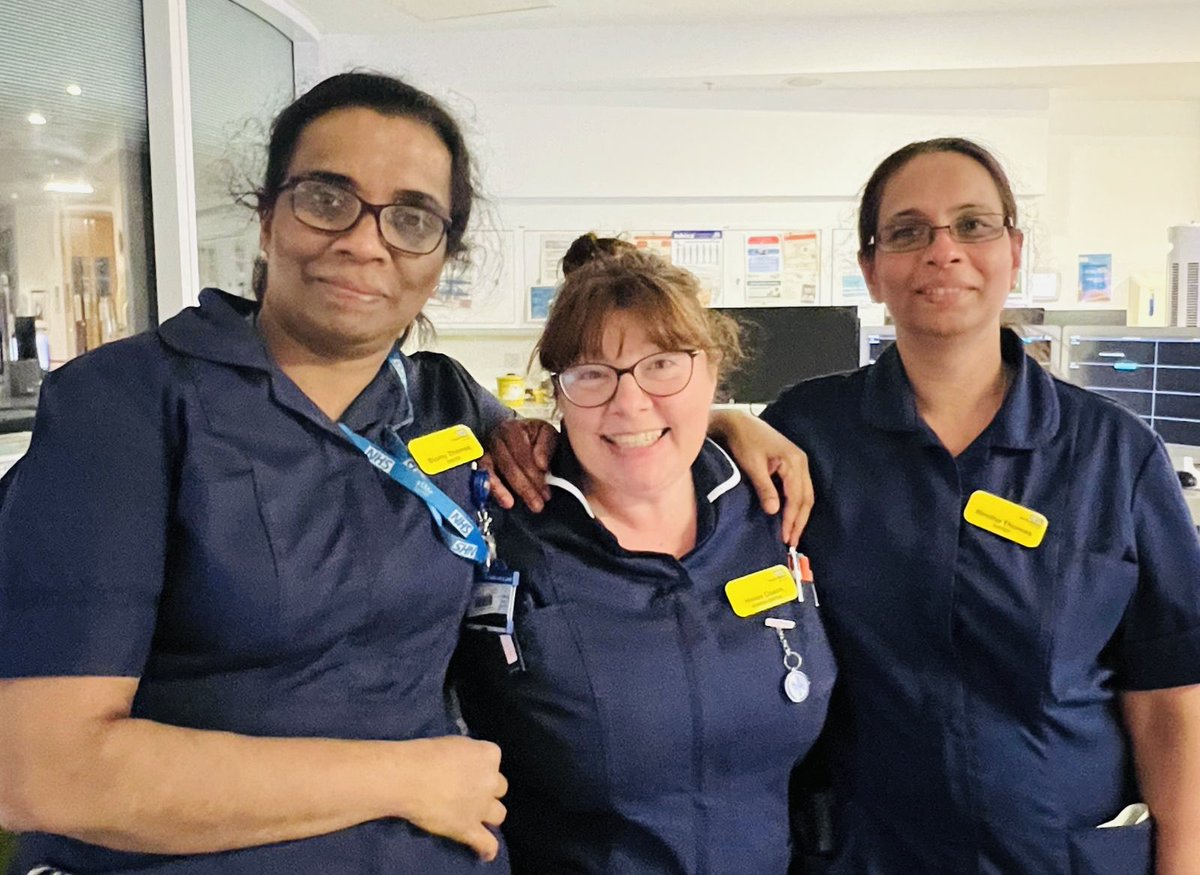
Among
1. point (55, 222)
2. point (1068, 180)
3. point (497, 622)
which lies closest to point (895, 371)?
point (497, 622)

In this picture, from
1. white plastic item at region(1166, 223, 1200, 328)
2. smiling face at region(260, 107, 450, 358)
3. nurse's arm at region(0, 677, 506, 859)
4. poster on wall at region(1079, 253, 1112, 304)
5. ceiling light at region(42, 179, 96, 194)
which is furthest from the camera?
poster on wall at region(1079, 253, 1112, 304)

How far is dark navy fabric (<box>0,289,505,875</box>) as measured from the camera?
929 millimetres

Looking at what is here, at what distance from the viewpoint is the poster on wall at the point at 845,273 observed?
4.95 metres

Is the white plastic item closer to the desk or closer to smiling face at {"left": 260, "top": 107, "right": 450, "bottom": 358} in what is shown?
smiling face at {"left": 260, "top": 107, "right": 450, "bottom": 358}

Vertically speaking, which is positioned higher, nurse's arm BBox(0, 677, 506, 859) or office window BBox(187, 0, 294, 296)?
office window BBox(187, 0, 294, 296)

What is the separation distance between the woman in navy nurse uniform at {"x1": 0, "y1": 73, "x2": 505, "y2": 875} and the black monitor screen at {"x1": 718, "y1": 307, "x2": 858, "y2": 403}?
10.4ft

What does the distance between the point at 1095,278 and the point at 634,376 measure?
5237mm

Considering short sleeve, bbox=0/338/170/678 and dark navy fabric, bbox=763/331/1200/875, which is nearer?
short sleeve, bbox=0/338/170/678

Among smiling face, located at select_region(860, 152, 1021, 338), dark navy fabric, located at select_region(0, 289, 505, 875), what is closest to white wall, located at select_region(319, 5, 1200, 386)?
smiling face, located at select_region(860, 152, 1021, 338)

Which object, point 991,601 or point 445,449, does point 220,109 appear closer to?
point 445,449

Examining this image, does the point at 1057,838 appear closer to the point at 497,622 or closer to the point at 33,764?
the point at 497,622

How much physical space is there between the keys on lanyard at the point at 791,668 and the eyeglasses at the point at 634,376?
1.24 feet

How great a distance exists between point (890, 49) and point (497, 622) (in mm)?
4178

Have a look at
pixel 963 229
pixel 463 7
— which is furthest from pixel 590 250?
pixel 463 7
